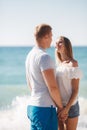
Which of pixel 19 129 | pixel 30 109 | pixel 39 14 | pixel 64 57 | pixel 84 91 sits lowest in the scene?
pixel 84 91

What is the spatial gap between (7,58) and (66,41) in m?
10.8

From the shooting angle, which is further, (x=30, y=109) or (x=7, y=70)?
(x=7, y=70)

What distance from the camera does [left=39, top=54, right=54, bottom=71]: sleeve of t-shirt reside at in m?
2.09

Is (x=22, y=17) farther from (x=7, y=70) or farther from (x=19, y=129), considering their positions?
(x=19, y=129)

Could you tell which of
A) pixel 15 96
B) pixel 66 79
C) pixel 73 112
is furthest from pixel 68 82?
pixel 15 96

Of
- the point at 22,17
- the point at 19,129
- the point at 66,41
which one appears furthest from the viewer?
the point at 22,17

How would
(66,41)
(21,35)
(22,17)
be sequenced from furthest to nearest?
(21,35) → (22,17) → (66,41)

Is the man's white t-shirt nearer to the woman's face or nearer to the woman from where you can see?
the woman

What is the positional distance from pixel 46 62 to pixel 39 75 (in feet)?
0.31

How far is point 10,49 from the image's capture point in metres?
14.7

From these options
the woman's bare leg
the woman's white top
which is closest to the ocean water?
the woman's bare leg

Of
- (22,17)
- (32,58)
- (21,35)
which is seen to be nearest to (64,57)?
(32,58)

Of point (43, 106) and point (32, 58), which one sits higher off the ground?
point (32, 58)

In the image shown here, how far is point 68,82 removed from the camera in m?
2.33
